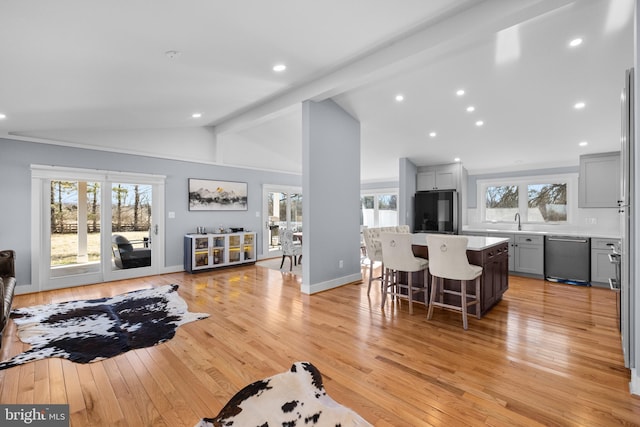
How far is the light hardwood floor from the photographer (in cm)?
185

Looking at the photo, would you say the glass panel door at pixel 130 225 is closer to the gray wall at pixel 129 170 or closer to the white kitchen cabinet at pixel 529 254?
the gray wall at pixel 129 170

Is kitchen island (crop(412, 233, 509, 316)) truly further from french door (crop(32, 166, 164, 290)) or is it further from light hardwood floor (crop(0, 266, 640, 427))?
french door (crop(32, 166, 164, 290))

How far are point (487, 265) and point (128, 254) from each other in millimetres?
5983

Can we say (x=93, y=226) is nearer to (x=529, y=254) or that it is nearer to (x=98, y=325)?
(x=98, y=325)

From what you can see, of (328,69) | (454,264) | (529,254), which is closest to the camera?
(454,264)

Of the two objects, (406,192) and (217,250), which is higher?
(406,192)

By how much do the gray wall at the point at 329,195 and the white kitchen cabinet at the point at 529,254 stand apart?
300 cm

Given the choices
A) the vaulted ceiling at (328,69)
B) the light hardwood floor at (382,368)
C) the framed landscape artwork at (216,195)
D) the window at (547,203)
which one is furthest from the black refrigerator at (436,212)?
the framed landscape artwork at (216,195)

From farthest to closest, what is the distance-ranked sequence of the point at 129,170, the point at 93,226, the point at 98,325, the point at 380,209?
the point at 380,209 → the point at 129,170 → the point at 93,226 → the point at 98,325

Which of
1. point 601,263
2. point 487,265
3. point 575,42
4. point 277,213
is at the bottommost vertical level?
point 601,263

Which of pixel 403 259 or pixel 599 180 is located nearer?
pixel 403 259

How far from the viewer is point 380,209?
9508 mm

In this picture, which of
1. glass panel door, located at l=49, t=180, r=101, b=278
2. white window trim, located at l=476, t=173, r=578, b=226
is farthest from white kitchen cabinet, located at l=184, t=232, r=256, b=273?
white window trim, located at l=476, t=173, r=578, b=226

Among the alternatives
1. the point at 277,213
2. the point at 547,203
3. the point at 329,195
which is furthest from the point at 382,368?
the point at 277,213
